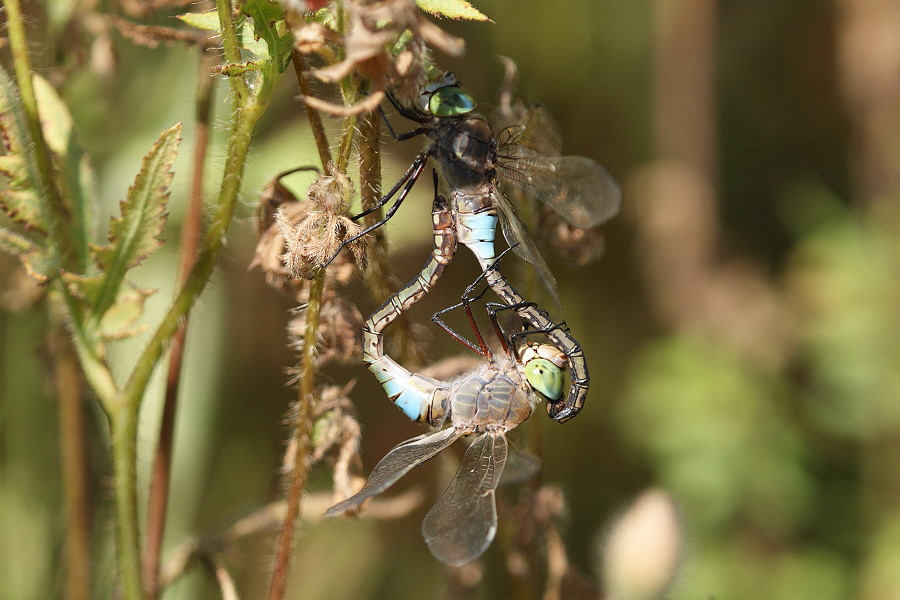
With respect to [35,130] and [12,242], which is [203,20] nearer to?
[35,130]

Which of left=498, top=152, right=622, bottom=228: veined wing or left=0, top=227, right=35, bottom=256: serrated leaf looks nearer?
left=0, top=227, right=35, bottom=256: serrated leaf

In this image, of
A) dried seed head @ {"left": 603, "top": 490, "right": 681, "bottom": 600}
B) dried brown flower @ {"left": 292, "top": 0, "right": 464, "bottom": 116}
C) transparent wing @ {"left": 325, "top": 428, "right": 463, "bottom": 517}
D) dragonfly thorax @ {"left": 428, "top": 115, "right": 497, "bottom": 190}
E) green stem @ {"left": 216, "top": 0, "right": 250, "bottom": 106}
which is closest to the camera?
dried brown flower @ {"left": 292, "top": 0, "right": 464, "bottom": 116}

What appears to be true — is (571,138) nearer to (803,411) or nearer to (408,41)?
(803,411)

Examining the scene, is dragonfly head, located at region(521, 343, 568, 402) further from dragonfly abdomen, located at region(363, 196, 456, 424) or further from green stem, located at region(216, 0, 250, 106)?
green stem, located at region(216, 0, 250, 106)

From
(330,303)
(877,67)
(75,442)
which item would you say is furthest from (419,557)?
(877,67)

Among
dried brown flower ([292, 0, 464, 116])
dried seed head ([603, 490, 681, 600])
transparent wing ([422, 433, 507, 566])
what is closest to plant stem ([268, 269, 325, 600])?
transparent wing ([422, 433, 507, 566])

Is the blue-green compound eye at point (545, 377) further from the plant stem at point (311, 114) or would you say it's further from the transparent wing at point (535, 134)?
the plant stem at point (311, 114)

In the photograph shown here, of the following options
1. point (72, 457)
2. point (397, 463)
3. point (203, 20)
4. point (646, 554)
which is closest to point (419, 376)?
point (397, 463)

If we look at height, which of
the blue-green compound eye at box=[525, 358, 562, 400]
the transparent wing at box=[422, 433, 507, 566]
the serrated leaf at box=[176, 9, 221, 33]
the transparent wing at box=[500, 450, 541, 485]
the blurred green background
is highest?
the serrated leaf at box=[176, 9, 221, 33]
